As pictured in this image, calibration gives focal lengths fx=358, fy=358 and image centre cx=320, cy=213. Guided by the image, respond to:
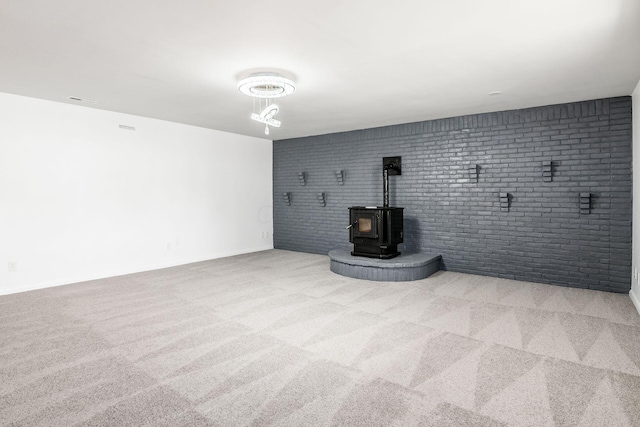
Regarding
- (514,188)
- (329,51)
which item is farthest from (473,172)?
(329,51)

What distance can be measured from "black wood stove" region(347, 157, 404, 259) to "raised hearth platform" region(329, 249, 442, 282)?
0.47 feet

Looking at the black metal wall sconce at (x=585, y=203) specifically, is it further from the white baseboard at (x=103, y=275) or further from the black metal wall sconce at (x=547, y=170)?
the white baseboard at (x=103, y=275)

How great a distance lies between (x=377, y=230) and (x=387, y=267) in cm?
66

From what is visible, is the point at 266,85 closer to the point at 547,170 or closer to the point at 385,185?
the point at 385,185

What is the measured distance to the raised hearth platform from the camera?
4926 millimetres

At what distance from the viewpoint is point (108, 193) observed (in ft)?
17.4

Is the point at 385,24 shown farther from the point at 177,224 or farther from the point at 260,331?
the point at 177,224

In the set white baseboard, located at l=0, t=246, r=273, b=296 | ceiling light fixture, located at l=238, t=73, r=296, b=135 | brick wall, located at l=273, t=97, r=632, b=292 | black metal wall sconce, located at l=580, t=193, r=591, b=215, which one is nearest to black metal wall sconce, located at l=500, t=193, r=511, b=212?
brick wall, located at l=273, t=97, r=632, b=292

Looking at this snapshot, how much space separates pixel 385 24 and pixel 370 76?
1118 mm

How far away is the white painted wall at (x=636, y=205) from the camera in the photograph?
12.6 feet

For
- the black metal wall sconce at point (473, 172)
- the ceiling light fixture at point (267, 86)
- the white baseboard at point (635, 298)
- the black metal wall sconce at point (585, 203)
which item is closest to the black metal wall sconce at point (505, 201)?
the black metal wall sconce at point (473, 172)

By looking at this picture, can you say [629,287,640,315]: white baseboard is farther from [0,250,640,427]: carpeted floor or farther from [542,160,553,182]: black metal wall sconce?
[542,160,553,182]: black metal wall sconce

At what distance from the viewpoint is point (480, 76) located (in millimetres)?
3621

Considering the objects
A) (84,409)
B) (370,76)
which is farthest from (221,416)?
(370,76)
